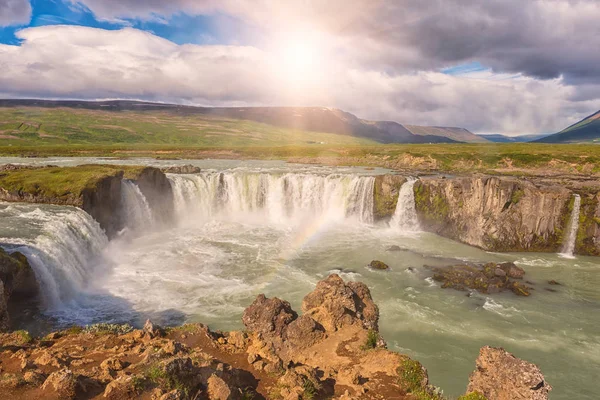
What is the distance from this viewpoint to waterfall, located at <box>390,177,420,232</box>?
53594 mm

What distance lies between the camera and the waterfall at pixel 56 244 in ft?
87.2

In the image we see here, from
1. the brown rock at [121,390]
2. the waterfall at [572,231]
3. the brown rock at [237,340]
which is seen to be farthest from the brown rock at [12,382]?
the waterfall at [572,231]

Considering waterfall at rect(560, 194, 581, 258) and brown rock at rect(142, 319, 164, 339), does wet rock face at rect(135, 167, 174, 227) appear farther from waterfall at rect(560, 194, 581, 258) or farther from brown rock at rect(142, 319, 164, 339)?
waterfall at rect(560, 194, 581, 258)

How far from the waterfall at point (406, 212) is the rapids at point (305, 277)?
15 centimetres

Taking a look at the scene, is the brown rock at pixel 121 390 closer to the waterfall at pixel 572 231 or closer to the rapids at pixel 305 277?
the rapids at pixel 305 277

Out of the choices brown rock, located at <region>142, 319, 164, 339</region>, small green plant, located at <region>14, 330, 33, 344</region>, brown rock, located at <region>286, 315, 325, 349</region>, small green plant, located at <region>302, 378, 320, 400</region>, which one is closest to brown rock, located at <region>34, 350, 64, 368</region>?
small green plant, located at <region>14, 330, 33, 344</region>

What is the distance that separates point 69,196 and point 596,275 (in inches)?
2245

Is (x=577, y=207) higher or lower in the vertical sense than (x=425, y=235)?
higher

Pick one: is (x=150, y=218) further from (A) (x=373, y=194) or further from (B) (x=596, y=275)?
(B) (x=596, y=275)

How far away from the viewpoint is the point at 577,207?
4481 cm

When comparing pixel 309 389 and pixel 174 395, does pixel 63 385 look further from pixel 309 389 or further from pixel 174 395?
pixel 309 389

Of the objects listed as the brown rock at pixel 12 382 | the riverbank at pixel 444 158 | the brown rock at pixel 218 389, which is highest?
the riverbank at pixel 444 158

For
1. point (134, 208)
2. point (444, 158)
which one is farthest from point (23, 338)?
point (444, 158)

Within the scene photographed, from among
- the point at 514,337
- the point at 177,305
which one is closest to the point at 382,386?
the point at 514,337
